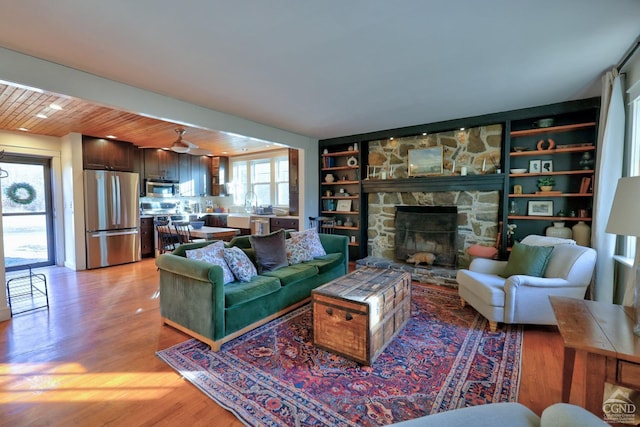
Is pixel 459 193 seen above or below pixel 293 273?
above

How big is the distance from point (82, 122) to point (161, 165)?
92.5 inches

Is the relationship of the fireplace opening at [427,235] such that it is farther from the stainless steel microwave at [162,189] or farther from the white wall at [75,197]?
the white wall at [75,197]

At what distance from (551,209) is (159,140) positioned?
22.5ft

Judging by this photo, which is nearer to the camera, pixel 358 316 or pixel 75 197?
pixel 358 316

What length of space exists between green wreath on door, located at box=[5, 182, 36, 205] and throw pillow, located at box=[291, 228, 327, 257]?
5101mm

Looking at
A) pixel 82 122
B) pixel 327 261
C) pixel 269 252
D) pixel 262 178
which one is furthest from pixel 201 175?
pixel 327 261

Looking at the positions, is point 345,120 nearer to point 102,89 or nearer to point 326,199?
point 326,199

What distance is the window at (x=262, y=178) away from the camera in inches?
282

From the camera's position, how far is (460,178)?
14.5 ft

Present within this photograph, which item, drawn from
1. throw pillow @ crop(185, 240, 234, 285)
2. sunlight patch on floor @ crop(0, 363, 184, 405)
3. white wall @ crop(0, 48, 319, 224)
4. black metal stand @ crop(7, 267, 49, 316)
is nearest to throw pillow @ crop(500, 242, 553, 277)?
throw pillow @ crop(185, 240, 234, 285)

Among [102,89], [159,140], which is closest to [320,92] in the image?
[102,89]

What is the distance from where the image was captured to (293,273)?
10.5ft

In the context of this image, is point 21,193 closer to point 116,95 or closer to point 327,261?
point 116,95

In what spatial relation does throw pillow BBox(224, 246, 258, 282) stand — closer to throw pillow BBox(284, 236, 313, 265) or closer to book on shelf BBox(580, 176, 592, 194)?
throw pillow BBox(284, 236, 313, 265)
